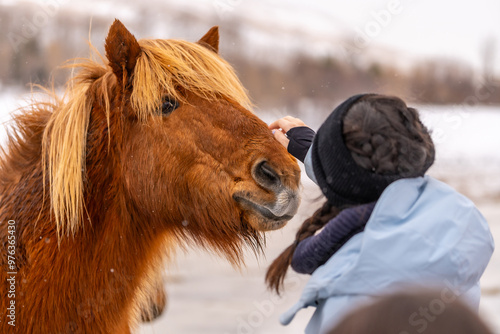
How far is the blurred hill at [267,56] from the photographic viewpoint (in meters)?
8.96

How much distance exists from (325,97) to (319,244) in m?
8.62

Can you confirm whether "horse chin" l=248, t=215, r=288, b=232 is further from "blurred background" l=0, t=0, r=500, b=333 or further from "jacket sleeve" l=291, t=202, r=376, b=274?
"blurred background" l=0, t=0, r=500, b=333

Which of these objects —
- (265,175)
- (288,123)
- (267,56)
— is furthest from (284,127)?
(267,56)

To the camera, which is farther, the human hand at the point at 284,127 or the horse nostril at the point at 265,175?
the human hand at the point at 284,127

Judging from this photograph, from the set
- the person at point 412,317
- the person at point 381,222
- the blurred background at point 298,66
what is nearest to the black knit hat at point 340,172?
the person at point 381,222

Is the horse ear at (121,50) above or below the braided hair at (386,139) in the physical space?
above

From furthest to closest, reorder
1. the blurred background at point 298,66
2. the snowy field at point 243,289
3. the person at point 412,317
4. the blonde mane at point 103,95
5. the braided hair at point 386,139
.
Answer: the blurred background at point 298,66
the snowy field at point 243,289
the blonde mane at point 103,95
the braided hair at point 386,139
the person at point 412,317

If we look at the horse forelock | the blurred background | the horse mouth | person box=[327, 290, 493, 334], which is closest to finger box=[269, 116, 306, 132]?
the horse forelock

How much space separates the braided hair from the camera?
131 cm

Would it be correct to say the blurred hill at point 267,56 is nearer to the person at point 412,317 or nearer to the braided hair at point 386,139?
the braided hair at point 386,139

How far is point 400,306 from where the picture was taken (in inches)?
30.4

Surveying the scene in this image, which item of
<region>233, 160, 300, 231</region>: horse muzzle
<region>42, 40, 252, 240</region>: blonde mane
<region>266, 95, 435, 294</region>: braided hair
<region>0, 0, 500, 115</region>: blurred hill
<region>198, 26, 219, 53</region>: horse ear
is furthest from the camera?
<region>0, 0, 500, 115</region>: blurred hill

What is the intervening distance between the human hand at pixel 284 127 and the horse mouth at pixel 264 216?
0.33 meters

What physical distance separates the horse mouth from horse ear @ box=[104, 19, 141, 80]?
2.73 feet
